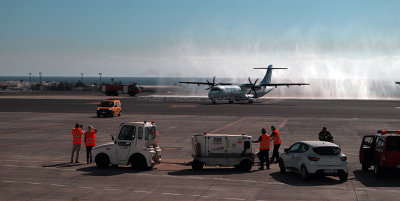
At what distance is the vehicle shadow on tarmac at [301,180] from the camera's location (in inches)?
714

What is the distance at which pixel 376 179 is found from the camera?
19.0 meters

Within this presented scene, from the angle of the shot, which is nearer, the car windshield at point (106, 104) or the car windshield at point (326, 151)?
the car windshield at point (326, 151)

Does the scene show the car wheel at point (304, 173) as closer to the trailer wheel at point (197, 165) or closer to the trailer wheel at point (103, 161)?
the trailer wheel at point (197, 165)

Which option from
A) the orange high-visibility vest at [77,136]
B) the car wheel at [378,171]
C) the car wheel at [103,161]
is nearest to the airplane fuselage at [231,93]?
the orange high-visibility vest at [77,136]

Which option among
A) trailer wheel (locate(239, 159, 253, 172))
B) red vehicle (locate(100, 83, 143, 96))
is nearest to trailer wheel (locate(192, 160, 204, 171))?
trailer wheel (locate(239, 159, 253, 172))

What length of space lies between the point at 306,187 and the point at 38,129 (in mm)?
27251

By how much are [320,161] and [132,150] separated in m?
7.92

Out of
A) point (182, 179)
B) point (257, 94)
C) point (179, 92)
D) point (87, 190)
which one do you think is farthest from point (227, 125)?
point (179, 92)

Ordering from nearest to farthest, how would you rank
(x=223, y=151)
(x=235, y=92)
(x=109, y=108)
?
(x=223, y=151) → (x=109, y=108) → (x=235, y=92)

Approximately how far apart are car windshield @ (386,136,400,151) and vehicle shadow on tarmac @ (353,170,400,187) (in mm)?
1260

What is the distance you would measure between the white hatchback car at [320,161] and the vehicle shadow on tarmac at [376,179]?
0.96 meters

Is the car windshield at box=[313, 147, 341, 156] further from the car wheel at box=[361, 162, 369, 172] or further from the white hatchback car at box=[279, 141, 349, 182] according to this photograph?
the car wheel at box=[361, 162, 369, 172]

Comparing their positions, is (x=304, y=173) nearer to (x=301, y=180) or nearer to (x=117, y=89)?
(x=301, y=180)

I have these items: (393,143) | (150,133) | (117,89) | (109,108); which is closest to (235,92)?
(109,108)
